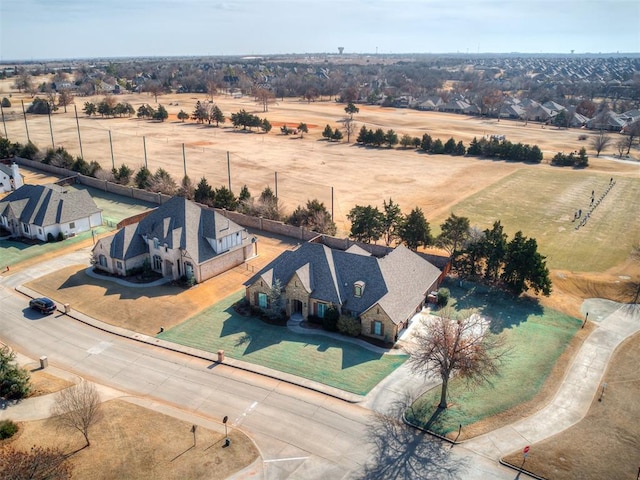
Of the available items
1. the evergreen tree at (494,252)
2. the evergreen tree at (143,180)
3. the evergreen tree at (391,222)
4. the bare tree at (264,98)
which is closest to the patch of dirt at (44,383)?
the evergreen tree at (391,222)

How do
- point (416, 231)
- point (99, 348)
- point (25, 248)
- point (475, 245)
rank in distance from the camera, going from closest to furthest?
point (99, 348) → point (475, 245) → point (416, 231) → point (25, 248)

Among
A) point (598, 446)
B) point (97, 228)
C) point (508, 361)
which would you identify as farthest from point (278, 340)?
point (97, 228)

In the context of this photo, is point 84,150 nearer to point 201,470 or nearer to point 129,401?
point 129,401

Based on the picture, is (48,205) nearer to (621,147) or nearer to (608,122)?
(621,147)

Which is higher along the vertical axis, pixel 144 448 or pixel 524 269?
pixel 524 269

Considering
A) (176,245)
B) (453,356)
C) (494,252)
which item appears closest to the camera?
(453,356)

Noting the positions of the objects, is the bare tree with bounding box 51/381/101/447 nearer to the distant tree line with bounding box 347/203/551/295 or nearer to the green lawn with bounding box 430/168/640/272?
the distant tree line with bounding box 347/203/551/295
